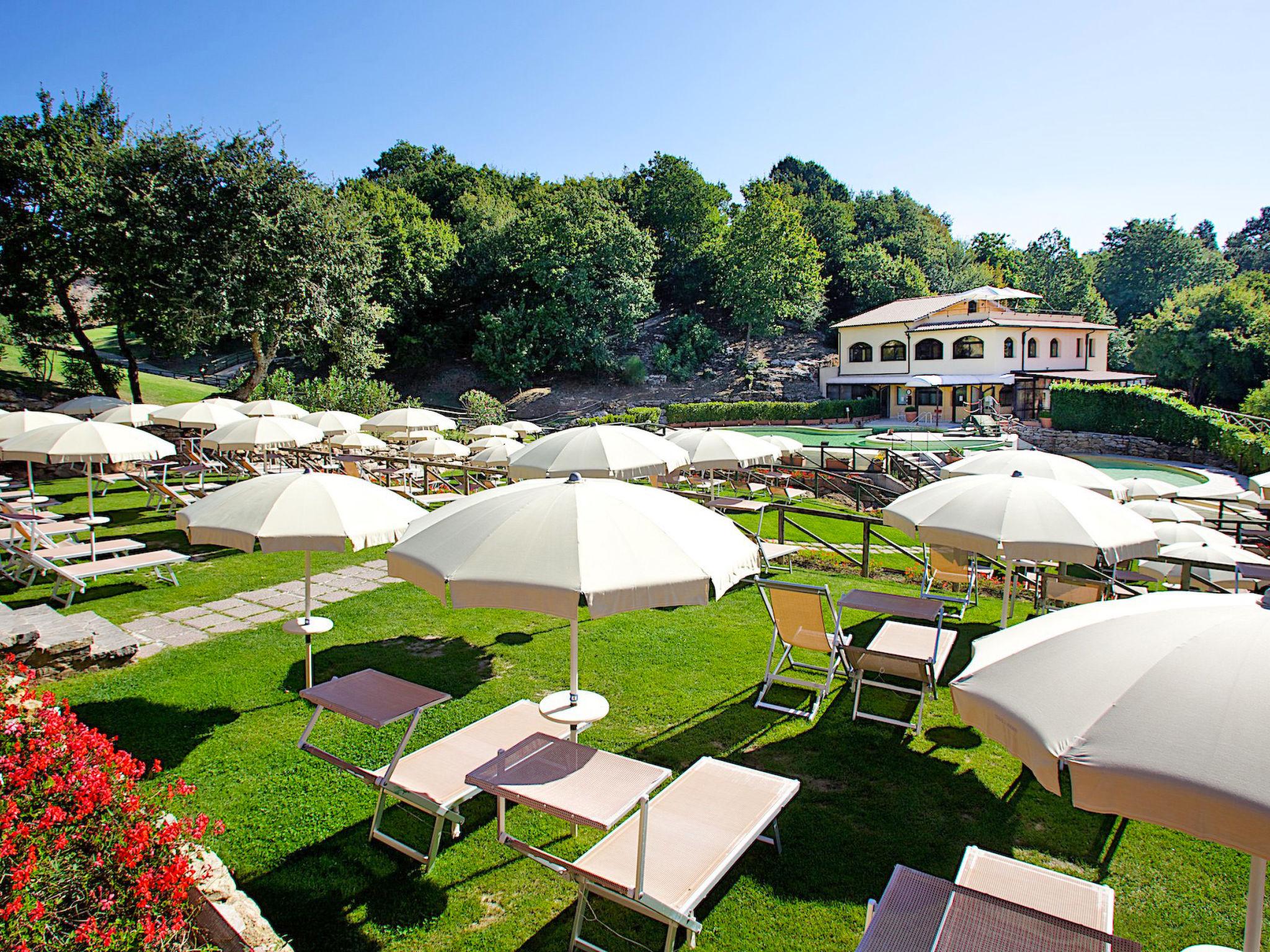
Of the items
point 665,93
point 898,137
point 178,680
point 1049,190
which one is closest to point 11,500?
point 178,680

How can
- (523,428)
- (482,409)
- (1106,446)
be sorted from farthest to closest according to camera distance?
(1106,446), (482,409), (523,428)

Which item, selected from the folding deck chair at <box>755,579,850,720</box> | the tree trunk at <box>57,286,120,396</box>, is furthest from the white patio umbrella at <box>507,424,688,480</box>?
the tree trunk at <box>57,286,120,396</box>

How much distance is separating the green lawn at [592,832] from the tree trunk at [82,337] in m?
21.3

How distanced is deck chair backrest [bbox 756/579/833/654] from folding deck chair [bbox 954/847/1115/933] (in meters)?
2.28

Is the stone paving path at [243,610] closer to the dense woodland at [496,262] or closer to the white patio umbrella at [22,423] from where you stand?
the white patio umbrella at [22,423]

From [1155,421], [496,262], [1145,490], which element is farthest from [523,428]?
[496,262]

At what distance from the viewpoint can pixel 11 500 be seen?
11.8m

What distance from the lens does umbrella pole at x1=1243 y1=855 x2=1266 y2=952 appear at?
2.38m

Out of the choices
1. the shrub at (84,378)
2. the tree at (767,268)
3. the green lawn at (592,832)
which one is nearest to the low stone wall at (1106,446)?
the tree at (767,268)

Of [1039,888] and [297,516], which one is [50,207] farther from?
[1039,888]

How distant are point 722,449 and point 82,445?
8.68 metres

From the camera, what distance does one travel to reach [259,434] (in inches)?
451

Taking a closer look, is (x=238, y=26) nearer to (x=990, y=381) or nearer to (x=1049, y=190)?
(x=1049, y=190)

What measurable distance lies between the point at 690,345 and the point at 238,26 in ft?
116
